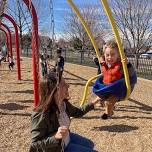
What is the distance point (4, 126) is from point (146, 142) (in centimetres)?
265

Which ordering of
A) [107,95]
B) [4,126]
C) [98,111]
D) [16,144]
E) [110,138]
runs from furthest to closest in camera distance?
[98,111] → [4,126] → [110,138] → [16,144] → [107,95]

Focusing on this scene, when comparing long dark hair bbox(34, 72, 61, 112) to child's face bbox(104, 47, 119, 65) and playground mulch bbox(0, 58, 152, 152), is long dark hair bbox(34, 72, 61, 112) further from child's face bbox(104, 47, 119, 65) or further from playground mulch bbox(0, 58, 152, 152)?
playground mulch bbox(0, 58, 152, 152)

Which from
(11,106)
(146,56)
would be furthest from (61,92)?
(146,56)

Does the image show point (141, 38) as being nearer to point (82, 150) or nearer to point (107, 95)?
point (107, 95)

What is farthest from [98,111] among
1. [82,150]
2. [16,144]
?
[82,150]

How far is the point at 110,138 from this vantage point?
23.7 ft

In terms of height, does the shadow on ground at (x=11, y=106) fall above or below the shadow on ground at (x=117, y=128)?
above

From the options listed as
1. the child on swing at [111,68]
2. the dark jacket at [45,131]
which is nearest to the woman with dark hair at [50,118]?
the dark jacket at [45,131]

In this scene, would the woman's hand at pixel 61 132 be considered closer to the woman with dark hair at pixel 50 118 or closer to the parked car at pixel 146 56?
the woman with dark hair at pixel 50 118

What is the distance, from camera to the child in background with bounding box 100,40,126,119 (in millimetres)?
5641

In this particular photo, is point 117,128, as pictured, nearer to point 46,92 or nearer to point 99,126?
point 99,126

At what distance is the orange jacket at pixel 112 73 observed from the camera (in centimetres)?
579

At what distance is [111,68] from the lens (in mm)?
5863

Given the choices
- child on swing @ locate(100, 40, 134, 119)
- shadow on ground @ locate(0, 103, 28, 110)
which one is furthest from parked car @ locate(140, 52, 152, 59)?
child on swing @ locate(100, 40, 134, 119)
